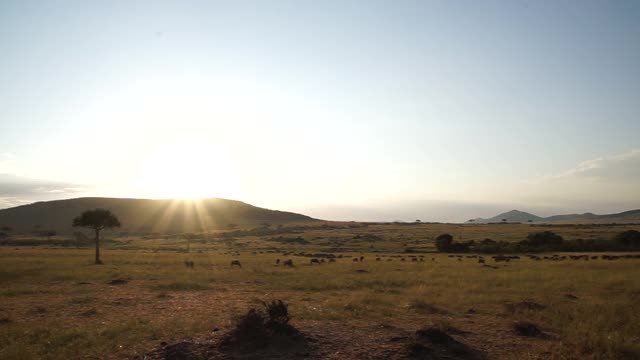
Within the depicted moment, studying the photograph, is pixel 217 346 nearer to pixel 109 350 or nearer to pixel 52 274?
pixel 109 350

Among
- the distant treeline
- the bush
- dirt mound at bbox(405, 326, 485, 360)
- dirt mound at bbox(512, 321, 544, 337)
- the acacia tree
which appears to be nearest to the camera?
dirt mound at bbox(405, 326, 485, 360)

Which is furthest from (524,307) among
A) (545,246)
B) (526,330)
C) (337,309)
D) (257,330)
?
(545,246)

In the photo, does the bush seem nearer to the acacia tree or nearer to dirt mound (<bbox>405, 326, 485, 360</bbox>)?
dirt mound (<bbox>405, 326, 485, 360</bbox>)

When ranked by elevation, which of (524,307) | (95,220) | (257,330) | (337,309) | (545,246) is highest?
(95,220)

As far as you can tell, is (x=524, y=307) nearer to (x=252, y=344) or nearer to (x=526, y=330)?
(x=526, y=330)

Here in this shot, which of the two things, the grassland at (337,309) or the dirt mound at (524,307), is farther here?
the dirt mound at (524,307)

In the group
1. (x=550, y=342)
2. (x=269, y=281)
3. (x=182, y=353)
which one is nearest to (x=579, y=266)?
(x=269, y=281)

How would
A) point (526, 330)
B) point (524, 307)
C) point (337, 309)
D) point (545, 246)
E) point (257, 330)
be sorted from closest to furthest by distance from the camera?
point (257, 330)
point (526, 330)
point (337, 309)
point (524, 307)
point (545, 246)

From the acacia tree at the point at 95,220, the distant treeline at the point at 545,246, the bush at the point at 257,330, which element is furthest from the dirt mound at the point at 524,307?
the distant treeline at the point at 545,246

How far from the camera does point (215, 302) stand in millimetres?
26047

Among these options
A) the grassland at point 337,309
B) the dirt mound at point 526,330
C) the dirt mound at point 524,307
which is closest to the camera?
the grassland at point 337,309

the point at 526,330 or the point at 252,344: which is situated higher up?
the point at 252,344

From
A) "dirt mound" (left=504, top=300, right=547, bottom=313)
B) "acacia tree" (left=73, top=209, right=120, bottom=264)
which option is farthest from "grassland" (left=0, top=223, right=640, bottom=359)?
"acacia tree" (left=73, top=209, right=120, bottom=264)

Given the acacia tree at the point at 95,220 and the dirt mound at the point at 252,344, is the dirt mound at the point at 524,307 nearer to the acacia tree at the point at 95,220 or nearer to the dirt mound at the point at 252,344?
the dirt mound at the point at 252,344
